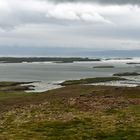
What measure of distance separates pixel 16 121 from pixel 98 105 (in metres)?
12.0

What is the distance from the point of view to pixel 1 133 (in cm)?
3475

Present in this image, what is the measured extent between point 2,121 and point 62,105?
10.0 m

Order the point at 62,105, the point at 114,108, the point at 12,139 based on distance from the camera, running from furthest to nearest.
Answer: the point at 62,105
the point at 114,108
the point at 12,139

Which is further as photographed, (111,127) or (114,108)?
(114,108)

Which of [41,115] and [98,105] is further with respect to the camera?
[98,105]

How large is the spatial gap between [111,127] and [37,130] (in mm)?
6717

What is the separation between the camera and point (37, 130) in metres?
36.5

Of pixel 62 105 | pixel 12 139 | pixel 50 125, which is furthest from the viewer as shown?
pixel 62 105

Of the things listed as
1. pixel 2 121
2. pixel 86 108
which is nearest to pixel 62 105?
pixel 86 108

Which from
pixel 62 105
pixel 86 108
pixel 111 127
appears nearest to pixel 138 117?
pixel 111 127

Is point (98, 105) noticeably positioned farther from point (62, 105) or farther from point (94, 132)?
point (94, 132)

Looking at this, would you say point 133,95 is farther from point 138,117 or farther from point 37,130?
point 37,130

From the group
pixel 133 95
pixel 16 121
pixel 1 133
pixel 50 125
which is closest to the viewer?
pixel 1 133

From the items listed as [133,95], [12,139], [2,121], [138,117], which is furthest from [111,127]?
[133,95]
